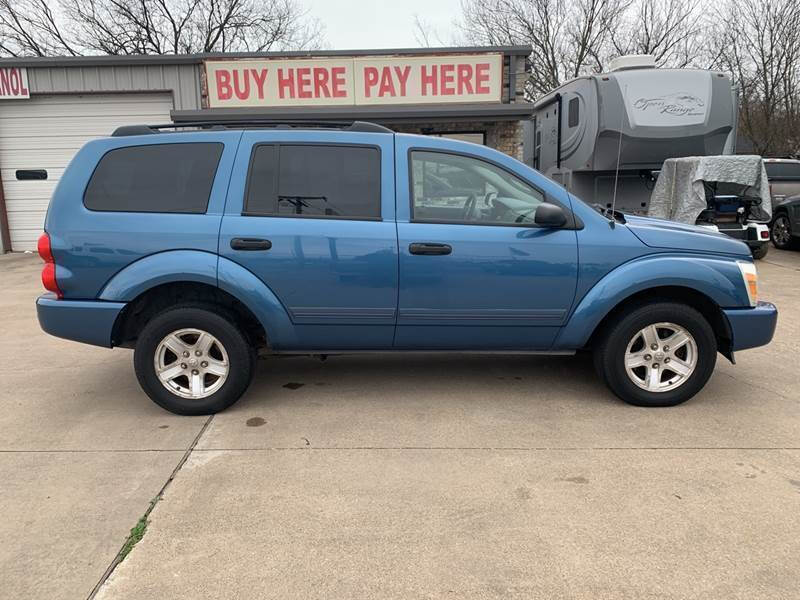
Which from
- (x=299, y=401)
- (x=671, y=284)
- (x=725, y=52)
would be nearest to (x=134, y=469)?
(x=299, y=401)

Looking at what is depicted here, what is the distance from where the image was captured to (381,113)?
1121 cm

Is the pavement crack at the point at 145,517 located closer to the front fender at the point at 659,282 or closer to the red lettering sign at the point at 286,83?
the front fender at the point at 659,282

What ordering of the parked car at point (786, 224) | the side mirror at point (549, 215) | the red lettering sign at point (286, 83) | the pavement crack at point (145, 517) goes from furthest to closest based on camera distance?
1. the parked car at point (786, 224)
2. the red lettering sign at point (286, 83)
3. the side mirror at point (549, 215)
4. the pavement crack at point (145, 517)

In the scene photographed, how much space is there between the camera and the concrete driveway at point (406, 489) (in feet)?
8.04

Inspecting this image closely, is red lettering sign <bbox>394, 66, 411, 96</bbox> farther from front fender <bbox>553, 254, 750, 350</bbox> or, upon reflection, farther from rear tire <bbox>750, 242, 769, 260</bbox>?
front fender <bbox>553, 254, 750, 350</bbox>

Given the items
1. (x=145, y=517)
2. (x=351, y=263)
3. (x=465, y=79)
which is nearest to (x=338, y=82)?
(x=465, y=79)

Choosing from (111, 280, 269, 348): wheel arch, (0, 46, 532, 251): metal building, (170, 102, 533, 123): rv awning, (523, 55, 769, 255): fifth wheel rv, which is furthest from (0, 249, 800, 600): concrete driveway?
(0, 46, 532, 251): metal building

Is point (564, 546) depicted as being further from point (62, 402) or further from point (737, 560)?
point (62, 402)

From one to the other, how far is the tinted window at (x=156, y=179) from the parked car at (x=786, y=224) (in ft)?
37.9

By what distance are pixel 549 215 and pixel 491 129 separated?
857 cm

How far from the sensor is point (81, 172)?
396 centimetres

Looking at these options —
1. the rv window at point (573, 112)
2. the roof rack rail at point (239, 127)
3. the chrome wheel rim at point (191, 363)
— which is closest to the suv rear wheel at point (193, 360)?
the chrome wheel rim at point (191, 363)

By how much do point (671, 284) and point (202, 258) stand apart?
9.90 feet

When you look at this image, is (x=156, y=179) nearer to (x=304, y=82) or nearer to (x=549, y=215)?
(x=549, y=215)
